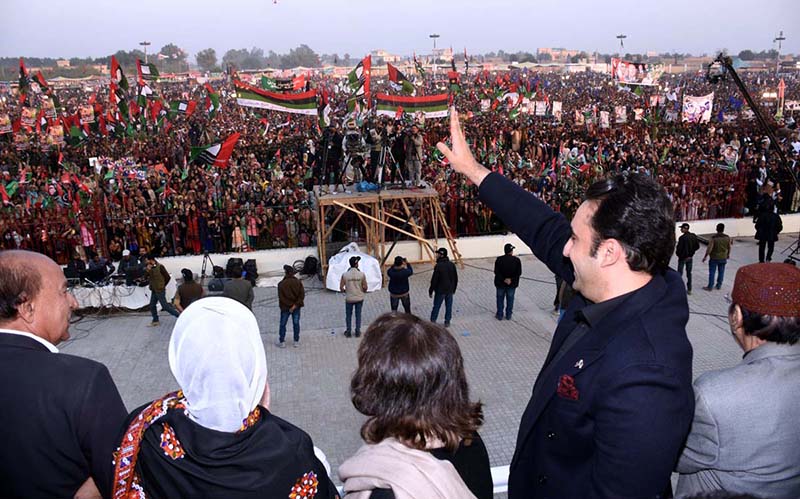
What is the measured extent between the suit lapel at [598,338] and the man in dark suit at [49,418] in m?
1.41

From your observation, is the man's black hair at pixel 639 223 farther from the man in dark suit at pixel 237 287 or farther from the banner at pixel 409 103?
the banner at pixel 409 103

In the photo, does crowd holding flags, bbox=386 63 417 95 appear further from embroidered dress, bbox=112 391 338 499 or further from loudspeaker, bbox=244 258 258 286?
embroidered dress, bbox=112 391 338 499

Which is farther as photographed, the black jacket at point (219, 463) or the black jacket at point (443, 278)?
the black jacket at point (443, 278)

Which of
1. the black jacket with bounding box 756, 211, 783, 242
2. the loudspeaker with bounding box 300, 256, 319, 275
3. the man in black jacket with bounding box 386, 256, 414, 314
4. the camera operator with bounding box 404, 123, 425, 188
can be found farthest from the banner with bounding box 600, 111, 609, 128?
the man in black jacket with bounding box 386, 256, 414, 314

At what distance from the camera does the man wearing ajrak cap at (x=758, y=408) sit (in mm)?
1903

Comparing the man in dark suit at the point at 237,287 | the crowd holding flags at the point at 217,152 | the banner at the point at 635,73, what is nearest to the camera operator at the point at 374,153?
the crowd holding flags at the point at 217,152

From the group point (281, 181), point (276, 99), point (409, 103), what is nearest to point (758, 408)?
point (409, 103)

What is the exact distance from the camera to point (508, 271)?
9.61 metres

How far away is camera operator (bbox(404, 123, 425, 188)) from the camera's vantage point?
41.6 feet

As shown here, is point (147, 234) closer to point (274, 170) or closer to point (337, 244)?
point (337, 244)

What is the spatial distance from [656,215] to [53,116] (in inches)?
896

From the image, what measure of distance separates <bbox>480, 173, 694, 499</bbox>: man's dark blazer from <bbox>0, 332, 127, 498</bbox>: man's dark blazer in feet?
4.67

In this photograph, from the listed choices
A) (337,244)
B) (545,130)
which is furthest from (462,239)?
(545,130)

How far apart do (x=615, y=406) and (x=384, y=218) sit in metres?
11.2
